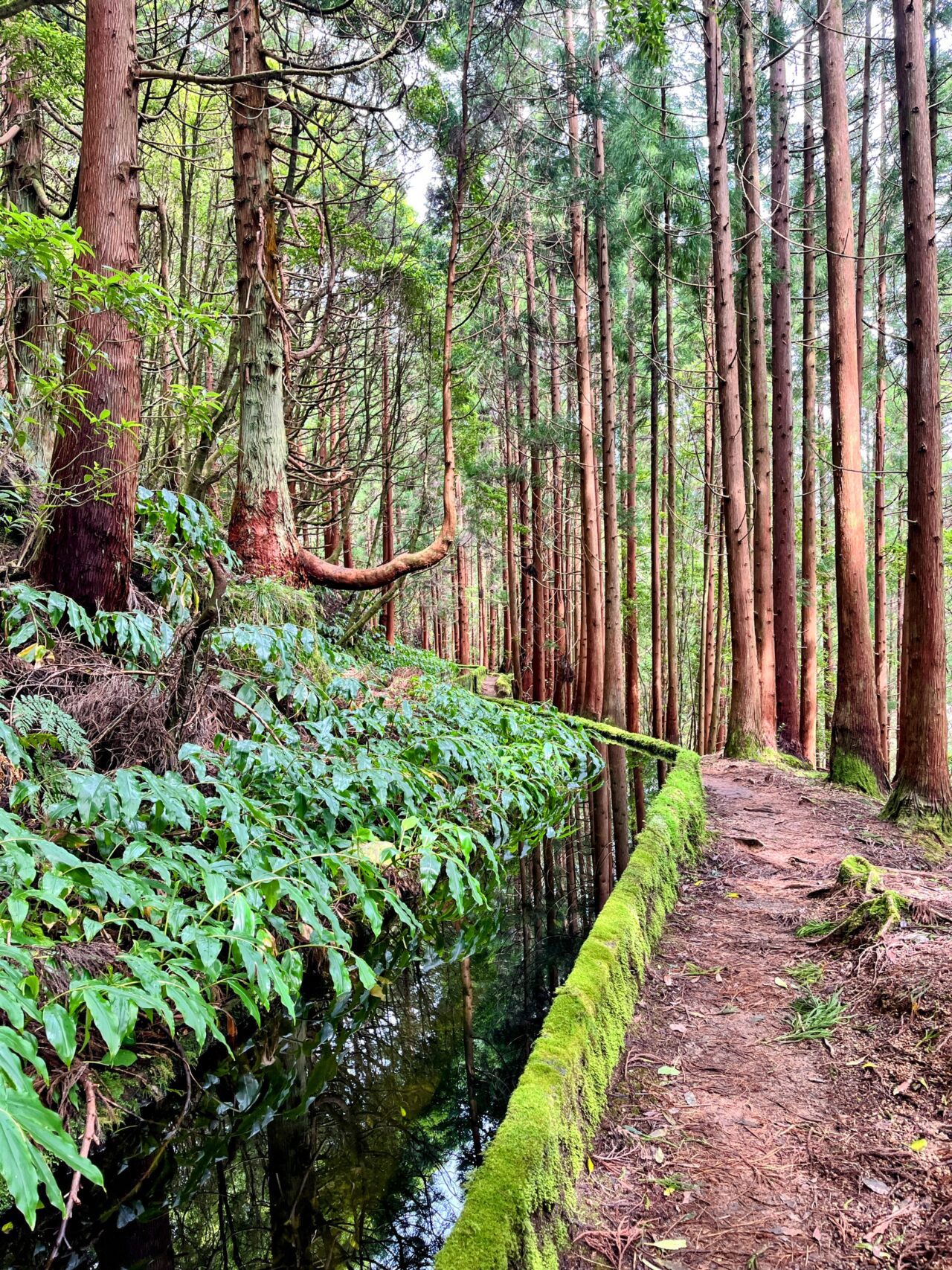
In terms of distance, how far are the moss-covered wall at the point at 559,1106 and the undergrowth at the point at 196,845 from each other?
2.55 feet

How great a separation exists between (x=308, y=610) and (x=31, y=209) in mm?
5225

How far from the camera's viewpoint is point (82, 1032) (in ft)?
8.48

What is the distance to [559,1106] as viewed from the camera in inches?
88.4

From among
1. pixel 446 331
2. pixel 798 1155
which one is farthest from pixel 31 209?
pixel 798 1155

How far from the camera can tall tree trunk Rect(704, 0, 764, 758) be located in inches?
377

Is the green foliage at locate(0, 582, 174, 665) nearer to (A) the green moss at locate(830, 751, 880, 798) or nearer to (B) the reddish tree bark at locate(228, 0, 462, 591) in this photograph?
(B) the reddish tree bark at locate(228, 0, 462, 591)

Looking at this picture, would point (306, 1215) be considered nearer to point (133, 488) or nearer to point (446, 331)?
point (133, 488)

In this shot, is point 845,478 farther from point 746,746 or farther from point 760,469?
point 746,746

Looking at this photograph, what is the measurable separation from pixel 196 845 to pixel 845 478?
7.45 meters

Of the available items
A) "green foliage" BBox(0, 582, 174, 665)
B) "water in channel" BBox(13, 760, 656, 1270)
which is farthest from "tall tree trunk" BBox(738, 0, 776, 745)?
"green foliage" BBox(0, 582, 174, 665)

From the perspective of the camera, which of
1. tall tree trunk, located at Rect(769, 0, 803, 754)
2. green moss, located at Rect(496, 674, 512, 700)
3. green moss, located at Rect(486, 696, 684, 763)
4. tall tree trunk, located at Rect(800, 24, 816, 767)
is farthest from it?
green moss, located at Rect(496, 674, 512, 700)

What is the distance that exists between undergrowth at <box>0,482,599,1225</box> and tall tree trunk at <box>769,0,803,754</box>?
6.45m

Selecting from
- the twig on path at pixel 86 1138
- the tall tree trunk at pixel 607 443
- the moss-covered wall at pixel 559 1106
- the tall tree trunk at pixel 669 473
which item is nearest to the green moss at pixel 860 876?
the moss-covered wall at pixel 559 1106

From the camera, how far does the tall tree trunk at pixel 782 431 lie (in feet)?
35.1
